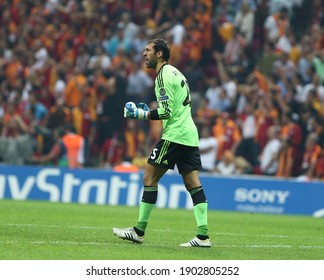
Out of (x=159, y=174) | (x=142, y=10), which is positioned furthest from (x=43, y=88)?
(x=159, y=174)

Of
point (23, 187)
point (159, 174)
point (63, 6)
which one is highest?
point (63, 6)

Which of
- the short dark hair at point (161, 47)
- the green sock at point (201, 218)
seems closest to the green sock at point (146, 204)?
the green sock at point (201, 218)

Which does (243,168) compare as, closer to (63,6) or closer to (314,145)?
(314,145)

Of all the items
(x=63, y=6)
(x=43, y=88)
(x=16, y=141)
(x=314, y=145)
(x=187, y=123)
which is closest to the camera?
(x=187, y=123)

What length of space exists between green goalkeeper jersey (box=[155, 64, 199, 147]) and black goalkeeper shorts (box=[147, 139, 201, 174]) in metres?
0.07

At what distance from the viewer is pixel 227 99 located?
24484mm

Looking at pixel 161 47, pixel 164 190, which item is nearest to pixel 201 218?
pixel 161 47

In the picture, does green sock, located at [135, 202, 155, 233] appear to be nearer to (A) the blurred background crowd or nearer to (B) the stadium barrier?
(B) the stadium barrier

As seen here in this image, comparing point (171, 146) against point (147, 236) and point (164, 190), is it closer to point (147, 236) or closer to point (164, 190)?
point (147, 236)

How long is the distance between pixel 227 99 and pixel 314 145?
3362 mm

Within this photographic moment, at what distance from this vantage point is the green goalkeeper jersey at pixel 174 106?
11852 mm

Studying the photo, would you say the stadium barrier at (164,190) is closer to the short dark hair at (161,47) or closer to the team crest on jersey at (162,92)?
the short dark hair at (161,47)

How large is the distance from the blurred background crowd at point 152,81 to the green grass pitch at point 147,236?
434 centimetres

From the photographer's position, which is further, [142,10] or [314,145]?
[142,10]
